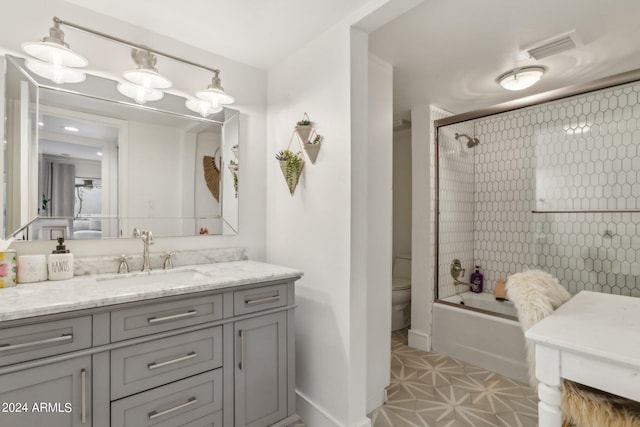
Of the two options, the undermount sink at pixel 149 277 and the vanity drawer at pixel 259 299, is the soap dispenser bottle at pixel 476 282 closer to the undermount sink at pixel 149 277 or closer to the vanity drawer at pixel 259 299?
the vanity drawer at pixel 259 299

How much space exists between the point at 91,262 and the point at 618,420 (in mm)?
2302

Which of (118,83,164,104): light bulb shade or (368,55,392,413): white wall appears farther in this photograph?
(368,55,392,413): white wall

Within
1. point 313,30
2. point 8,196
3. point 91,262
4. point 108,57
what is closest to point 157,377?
point 91,262

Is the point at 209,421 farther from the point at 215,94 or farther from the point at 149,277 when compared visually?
the point at 215,94

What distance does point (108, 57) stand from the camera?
5.71ft

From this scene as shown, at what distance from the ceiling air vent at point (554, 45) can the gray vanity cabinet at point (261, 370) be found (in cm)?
228

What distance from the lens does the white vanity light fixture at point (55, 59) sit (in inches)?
55.7

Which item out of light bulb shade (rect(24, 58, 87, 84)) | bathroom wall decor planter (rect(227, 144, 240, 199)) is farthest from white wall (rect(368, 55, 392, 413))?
light bulb shade (rect(24, 58, 87, 84))

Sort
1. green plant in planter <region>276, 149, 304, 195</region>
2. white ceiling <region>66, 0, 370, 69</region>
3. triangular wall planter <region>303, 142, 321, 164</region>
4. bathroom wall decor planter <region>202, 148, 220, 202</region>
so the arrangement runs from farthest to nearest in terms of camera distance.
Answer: bathroom wall decor planter <region>202, 148, 220, 202</region>, green plant in planter <region>276, 149, 304, 195</region>, triangular wall planter <region>303, 142, 321, 164</region>, white ceiling <region>66, 0, 370, 69</region>

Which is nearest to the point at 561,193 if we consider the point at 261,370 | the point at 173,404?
the point at 261,370

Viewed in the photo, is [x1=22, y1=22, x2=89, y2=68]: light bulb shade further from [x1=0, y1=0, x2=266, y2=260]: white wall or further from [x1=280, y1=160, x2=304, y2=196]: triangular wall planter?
[x1=280, y1=160, x2=304, y2=196]: triangular wall planter

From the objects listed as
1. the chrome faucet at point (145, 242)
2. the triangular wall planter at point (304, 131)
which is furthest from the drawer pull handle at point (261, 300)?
the triangular wall planter at point (304, 131)

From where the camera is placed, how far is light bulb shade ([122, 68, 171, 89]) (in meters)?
1.68

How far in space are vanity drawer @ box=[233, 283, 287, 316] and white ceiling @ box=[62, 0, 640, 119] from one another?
149cm
